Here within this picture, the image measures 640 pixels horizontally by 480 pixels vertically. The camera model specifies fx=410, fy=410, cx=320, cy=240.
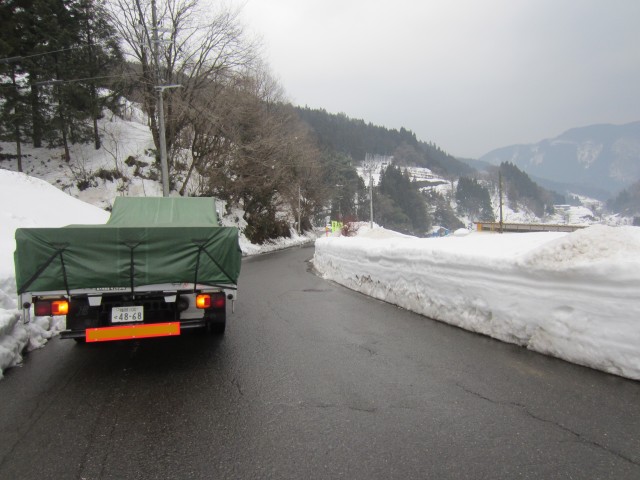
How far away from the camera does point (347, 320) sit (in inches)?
278

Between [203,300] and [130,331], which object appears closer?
[130,331]

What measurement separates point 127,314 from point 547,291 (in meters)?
4.90

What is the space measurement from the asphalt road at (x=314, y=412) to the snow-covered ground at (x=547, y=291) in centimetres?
28

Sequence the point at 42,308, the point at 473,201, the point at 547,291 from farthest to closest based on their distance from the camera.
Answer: the point at 473,201 → the point at 547,291 → the point at 42,308

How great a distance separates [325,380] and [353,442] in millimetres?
1252

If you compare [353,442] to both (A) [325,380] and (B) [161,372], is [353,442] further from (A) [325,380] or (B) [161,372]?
(B) [161,372]

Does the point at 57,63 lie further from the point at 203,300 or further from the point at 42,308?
the point at 203,300

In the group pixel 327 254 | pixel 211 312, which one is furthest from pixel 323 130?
pixel 211 312

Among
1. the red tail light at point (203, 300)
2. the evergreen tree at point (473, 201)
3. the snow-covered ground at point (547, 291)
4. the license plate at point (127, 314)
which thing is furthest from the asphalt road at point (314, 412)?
the evergreen tree at point (473, 201)

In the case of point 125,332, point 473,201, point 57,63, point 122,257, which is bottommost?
point 125,332

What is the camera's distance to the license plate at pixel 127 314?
4535 mm

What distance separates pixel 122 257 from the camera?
460 centimetres

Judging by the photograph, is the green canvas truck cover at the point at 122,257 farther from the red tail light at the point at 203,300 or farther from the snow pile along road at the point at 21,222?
the snow pile along road at the point at 21,222

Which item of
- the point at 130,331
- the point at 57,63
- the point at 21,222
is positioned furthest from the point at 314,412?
the point at 57,63
